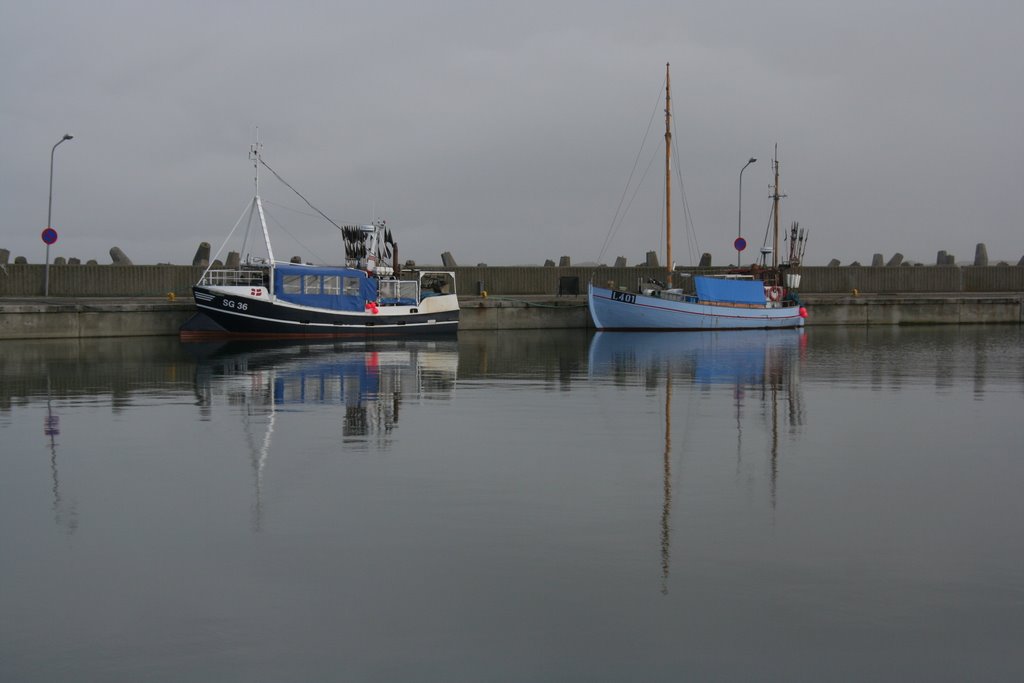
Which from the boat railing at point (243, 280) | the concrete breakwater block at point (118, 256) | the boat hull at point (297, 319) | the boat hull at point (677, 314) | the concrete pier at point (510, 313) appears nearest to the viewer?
the boat hull at point (297, 319)

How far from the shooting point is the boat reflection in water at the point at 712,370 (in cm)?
1344

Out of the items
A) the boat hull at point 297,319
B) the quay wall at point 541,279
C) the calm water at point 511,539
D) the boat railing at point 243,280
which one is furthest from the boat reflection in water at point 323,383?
the quay wall at point 541,279

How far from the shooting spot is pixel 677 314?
46.7 metres

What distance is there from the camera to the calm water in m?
6.08

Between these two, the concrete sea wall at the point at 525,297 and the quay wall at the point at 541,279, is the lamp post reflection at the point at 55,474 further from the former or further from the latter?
the quay wall at the point at 541,279

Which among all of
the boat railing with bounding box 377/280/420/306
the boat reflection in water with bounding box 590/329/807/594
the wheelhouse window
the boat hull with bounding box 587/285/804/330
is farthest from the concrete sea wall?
the boat reflection in water with bounding box 590/329/807/594

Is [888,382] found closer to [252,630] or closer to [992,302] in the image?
[252,630]

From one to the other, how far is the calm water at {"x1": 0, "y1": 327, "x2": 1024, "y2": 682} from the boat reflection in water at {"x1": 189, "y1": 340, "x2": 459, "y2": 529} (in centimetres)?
20

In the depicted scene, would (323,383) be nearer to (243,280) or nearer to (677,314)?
(243,280)

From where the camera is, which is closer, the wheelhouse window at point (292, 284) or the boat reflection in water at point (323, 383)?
the boat reflection in water at point (323, 383)

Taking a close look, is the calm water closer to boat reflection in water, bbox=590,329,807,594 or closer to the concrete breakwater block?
boat reflection in water, bbox=590,329,807,594

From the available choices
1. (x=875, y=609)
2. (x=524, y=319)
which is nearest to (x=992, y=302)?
(x=524, y=319)

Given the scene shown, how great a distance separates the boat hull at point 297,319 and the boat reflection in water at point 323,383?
6.35 ft

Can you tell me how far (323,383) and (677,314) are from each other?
1085 inches
